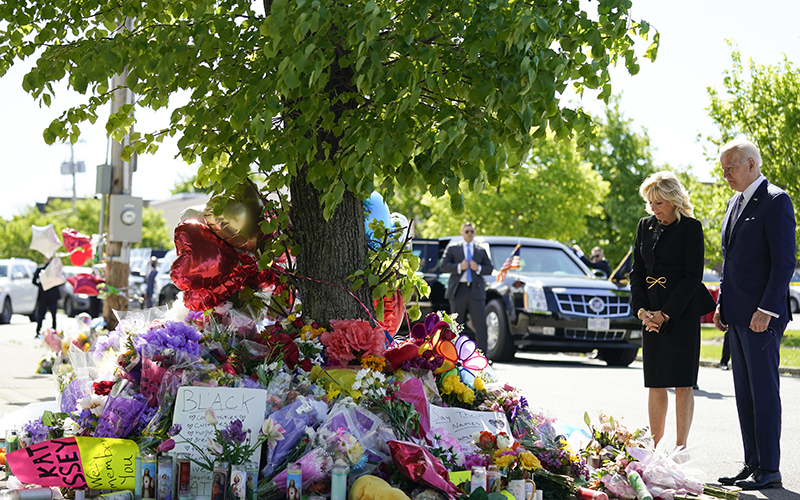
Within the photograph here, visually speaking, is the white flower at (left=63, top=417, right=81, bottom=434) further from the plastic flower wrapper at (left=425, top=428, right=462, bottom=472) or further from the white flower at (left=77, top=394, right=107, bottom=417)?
the plastic flower wrapper at (left=425, top=428, right=462, bottom=472)

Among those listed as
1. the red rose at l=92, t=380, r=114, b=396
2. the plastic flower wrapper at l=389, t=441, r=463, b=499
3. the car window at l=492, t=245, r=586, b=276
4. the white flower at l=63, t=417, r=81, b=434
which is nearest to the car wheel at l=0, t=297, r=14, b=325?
the car window at l=492, t=245, r=586, b=276

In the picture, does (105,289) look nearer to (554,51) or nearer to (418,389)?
(418,389)

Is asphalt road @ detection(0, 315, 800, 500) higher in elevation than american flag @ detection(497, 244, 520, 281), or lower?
lower

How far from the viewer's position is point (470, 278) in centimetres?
1203

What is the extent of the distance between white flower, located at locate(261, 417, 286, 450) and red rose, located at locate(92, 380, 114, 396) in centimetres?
106

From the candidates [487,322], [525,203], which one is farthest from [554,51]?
[525,203]

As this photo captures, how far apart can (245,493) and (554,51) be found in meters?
2.47

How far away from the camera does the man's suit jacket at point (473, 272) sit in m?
12.0

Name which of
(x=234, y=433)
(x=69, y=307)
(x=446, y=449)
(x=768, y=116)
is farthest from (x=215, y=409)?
(x=69, y=307)

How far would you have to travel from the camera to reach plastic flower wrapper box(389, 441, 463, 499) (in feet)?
12.4

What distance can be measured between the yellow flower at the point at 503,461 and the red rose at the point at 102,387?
7.09ft

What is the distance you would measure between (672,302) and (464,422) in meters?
1.62

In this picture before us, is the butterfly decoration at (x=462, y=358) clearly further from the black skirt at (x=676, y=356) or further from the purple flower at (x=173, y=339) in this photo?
the purple flower at (x=173, y=339)

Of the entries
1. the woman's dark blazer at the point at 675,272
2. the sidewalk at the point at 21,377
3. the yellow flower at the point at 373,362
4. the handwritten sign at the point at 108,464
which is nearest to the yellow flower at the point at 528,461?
the yellow flower at the point at 373,362
